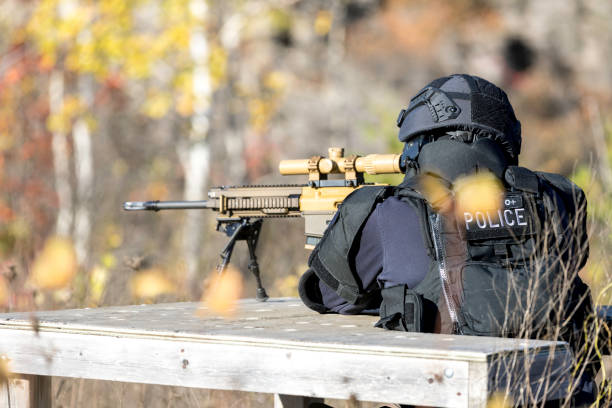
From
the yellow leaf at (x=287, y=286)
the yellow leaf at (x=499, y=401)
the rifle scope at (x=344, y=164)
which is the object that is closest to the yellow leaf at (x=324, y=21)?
the yellow leaf at (x=287, y=286)

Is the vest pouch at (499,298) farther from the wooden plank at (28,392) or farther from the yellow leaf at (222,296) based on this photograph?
the wooden plank at (28,392)

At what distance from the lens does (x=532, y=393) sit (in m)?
2.46

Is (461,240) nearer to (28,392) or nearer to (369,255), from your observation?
(369,255)

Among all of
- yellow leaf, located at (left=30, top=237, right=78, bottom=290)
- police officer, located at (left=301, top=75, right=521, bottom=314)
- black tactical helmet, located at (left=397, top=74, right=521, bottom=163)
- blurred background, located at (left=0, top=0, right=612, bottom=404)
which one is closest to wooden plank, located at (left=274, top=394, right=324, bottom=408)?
police officer, located at (left=301, top=75, right=521, bottom=314)

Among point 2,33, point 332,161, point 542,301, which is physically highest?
point 2,33

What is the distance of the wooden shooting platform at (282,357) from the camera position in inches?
94.3

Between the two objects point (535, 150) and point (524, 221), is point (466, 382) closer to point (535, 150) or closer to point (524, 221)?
point (524, 221)

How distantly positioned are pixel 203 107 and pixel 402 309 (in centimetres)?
900

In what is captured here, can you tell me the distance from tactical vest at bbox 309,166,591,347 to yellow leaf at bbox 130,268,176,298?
2.93 metres

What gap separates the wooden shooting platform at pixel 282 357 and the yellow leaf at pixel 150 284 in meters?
2.27

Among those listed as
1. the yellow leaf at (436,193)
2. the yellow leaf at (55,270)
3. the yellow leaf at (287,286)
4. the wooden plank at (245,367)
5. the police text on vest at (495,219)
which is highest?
the yellow leaf at (436,193)

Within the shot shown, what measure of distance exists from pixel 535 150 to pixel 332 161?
13448 millimetres

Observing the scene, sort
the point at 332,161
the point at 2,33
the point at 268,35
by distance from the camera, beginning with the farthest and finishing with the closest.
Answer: the point at 268,35 < the point at 2,33 < the point at 332,161

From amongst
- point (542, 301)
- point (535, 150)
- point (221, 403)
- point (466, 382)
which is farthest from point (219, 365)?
point (535, 150)
